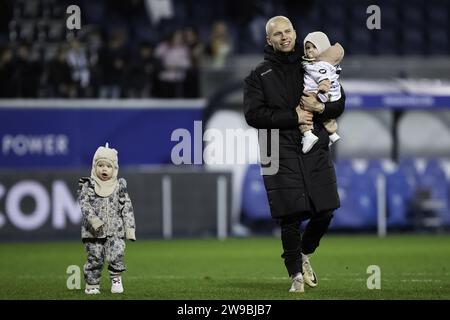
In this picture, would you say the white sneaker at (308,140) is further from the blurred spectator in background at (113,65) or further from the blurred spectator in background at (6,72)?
the blurred spectator in background at (6,72)

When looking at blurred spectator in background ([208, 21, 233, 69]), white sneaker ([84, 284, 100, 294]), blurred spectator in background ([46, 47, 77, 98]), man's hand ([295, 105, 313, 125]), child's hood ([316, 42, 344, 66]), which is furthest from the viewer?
blurred spectator in background ([208, 21, 233, 69])

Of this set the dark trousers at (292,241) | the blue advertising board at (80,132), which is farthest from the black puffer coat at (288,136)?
the blue advertising board at (80,132)

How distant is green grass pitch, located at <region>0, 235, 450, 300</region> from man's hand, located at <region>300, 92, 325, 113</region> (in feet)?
4.79

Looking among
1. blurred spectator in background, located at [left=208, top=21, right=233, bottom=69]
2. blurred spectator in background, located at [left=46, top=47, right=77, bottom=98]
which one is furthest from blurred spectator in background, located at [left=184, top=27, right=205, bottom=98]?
blurred spectator in background, located at [left=46, top=47, right=77, bottom=98]

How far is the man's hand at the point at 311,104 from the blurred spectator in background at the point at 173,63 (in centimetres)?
1322

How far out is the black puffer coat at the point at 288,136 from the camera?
10.1 m

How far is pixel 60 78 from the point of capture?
22.4 meters

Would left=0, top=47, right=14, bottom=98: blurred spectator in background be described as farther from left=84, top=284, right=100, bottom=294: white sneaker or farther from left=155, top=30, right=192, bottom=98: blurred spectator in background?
left=84, top=284, right=100, bottom=294: white sneaker

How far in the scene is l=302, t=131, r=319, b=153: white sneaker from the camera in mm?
10047

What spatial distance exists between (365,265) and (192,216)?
6.61 meters

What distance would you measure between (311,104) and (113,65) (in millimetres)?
12629

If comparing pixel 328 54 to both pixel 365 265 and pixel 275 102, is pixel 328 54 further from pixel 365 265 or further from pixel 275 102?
pixel 365 265

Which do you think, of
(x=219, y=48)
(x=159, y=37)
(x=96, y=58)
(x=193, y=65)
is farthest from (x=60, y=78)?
(x=219, y=48)
